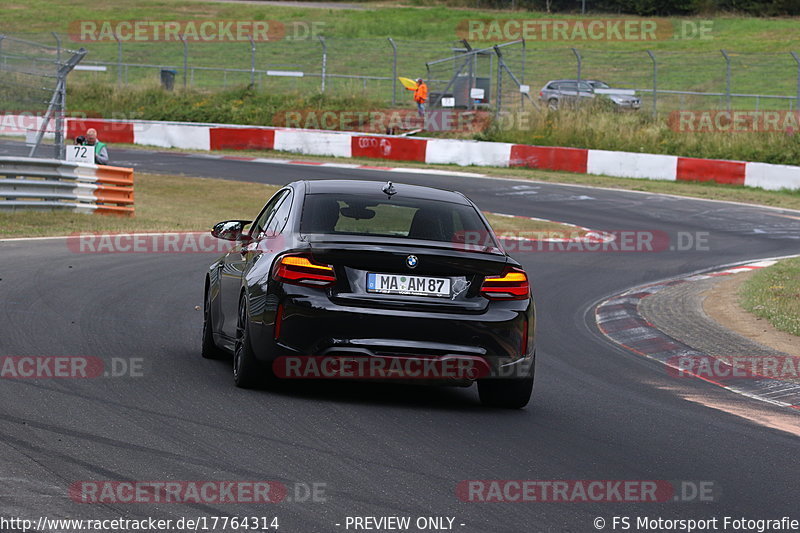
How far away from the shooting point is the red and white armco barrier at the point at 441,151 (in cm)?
3162

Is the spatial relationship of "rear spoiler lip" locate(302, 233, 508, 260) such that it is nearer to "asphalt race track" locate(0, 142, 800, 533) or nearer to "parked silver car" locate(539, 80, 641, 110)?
"asphalt race track" locate(0, 142, 800, 533)

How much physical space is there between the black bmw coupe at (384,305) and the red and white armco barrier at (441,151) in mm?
22091

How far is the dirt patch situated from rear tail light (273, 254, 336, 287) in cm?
543

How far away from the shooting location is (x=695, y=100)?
4400cm

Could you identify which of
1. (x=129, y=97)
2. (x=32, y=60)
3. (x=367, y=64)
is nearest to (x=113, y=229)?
(x=32, y=60)

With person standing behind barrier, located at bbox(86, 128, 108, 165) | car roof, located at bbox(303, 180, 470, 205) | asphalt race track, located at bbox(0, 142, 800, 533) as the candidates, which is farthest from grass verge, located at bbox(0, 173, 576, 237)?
car roof, located at bbox(303, 180, 470, 205)

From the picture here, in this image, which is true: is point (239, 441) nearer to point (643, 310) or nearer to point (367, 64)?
point (643, 310)

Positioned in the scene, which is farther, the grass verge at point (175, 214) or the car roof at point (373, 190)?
the grass verge at point (175, 214)

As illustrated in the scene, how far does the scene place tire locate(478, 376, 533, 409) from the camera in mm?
8102

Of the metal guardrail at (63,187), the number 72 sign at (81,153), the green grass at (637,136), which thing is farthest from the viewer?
the green grass at (637,136)

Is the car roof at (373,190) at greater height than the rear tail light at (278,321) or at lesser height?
greater

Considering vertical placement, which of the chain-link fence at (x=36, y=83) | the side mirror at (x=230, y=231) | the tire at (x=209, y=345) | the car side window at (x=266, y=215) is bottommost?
the tire at (x=209, y=345)

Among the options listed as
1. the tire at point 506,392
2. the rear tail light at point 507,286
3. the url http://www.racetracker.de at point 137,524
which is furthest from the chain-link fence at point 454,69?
the url http://www.racetracker.de at point 137,524

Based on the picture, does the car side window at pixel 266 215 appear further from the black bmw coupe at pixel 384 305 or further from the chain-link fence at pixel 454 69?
the chain-link fence at pixel 454 69
